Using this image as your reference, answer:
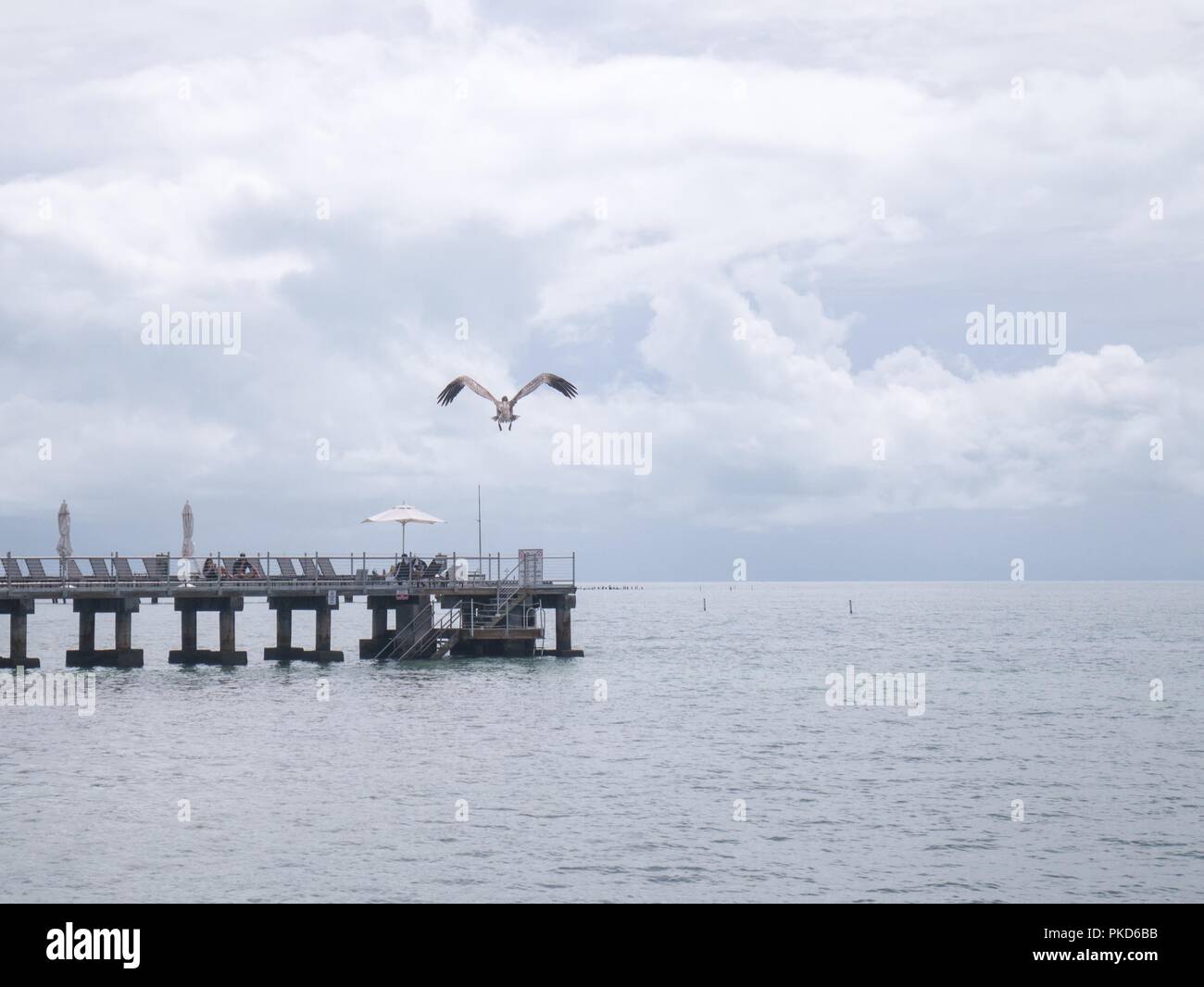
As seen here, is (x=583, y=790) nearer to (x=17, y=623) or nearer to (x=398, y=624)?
(x=17, y=623)

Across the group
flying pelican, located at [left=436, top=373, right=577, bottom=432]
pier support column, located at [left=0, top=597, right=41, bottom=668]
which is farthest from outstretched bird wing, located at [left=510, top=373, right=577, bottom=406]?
pier support column, located at [left=0, top=597, right=41, bottom=668]

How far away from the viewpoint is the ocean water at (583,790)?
2072 cm

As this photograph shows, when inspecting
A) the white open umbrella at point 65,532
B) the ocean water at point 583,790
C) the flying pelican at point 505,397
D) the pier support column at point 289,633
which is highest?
the flying pelican at point 505,397

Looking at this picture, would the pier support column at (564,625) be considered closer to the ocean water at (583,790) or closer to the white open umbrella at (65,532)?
the ocean water at (583,790)

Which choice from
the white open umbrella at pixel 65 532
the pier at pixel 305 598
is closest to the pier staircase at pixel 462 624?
the pier at pixel 305 598

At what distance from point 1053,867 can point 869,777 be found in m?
8.94

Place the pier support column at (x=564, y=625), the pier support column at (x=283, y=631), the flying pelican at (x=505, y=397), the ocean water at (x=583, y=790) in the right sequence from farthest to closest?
the pier support column at (x=564, y=625), the pier support column at (x=283, y=631), the flying pelican at (x=505, y=397), the ocean water at (x=583, y=790)

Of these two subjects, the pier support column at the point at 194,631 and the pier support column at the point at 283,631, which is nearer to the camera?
the pier support column at the point at 194,631

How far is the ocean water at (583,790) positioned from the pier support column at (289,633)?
566 millimetres

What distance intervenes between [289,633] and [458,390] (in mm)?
12666

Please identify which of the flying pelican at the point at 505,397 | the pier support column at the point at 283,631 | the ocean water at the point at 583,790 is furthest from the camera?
the pier support column at the point at 283,631
